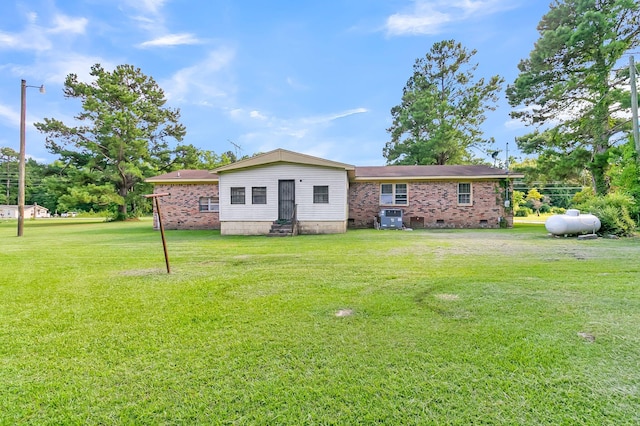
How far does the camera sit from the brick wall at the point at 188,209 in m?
16.7

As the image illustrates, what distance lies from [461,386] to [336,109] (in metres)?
25.4

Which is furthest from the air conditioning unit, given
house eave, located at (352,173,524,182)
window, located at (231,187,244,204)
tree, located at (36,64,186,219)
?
tree, located at (36,64,186,219)

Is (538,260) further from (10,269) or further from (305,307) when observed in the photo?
(10,269)

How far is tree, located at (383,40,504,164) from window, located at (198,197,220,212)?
57.1 ft

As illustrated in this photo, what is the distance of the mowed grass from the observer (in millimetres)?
1888

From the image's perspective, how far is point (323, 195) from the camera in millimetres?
13336

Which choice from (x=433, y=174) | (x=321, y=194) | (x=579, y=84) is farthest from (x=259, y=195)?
(x=579, y=84)

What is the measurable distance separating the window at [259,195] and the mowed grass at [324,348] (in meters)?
8.53

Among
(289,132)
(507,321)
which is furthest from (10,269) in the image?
(289,132)

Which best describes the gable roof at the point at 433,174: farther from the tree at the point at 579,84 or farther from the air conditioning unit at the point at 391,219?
the tree at the point at 579,84

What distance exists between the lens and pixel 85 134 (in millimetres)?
27016

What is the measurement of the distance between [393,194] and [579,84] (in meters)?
11.5

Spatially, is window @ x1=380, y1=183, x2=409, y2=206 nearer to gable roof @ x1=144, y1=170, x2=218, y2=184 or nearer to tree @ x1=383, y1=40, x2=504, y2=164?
gable roof @ x1=144, y1=170, x2=218, y2=184

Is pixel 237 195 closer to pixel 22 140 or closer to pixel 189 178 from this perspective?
pixel 189 178
